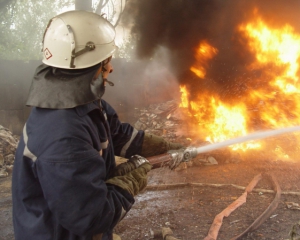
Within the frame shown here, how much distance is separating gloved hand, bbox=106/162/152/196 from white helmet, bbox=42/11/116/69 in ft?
2.91

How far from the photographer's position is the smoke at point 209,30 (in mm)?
7441

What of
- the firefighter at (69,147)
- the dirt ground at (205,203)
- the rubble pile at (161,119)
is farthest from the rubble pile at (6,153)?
the firefighter at (69,147)

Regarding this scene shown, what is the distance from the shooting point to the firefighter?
154 cm

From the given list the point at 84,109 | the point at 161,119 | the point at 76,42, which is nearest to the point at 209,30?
the point at 161,119

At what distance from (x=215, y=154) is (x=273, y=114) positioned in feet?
7.11

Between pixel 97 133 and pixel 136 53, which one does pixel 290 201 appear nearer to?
pixel 97 133

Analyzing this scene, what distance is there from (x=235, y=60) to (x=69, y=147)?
7147 millimetres

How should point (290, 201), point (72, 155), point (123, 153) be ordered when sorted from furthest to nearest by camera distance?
point (290, 201) < point (123, 153) < point (72, 155)

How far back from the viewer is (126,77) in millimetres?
10398

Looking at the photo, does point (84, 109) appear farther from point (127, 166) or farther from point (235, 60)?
point (235, 60)

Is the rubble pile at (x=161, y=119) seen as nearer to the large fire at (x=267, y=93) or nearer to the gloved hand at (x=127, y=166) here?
the large fire at (x=267, y=93)

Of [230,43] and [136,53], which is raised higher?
[230,43]

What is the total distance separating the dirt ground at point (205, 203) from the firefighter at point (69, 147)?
1.86 m

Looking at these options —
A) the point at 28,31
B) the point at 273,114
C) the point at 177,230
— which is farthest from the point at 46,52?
the point at 28,31
